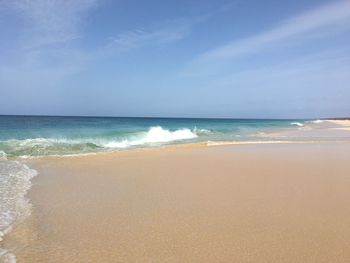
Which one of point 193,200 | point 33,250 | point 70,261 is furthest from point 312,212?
point 33,250

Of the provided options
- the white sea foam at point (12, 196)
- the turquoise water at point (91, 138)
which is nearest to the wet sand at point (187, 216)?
the white sea foam at point (12, 196)

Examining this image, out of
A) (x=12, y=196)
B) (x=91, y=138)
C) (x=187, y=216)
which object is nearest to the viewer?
(x=187, y=216)

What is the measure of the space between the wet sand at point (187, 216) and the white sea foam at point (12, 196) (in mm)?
140

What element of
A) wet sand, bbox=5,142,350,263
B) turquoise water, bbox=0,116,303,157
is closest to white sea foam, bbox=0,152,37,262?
wet sand, bbox=5,142,350,263

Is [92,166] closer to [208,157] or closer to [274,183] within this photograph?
[208,157]

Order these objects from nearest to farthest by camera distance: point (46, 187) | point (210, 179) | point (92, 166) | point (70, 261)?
point (70, 261) → point (46, 187) → point (210, 179) → point (92, 166)

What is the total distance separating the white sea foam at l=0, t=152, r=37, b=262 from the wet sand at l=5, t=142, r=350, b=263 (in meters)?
0.14

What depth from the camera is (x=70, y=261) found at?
3361 millimetres

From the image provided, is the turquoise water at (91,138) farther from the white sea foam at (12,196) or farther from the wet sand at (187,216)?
the wet sand at (187,216)

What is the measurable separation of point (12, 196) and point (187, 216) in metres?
3.20

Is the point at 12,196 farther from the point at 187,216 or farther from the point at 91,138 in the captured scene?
the point at 91,138

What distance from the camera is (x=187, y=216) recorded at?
473 cm

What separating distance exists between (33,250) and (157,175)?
4441 mm

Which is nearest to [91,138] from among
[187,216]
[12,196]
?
[12,196]
